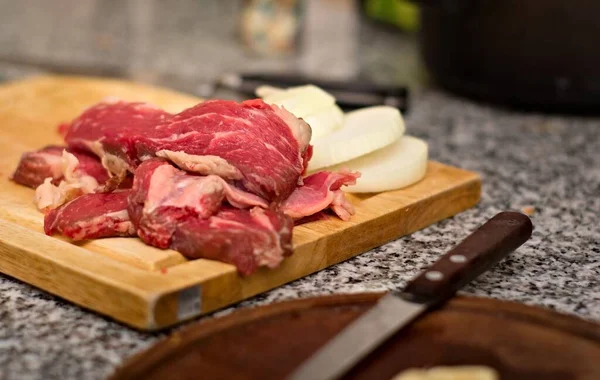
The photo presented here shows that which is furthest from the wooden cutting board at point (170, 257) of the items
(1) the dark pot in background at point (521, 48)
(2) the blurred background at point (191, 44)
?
(2) the blurred background at point (191, 44)

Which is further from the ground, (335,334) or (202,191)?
(202,191)

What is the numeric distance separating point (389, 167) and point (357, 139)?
8 centimetres

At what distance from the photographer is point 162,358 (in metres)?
1.05

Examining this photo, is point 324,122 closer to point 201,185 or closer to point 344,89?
point 201,185

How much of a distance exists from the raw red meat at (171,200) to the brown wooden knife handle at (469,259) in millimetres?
293

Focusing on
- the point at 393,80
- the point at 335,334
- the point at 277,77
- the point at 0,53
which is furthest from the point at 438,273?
the point at 0,53

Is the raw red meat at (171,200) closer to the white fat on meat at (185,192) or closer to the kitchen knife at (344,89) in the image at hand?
→ the white fat on meat at (185,192)

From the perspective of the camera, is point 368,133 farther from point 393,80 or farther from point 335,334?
point 393,80

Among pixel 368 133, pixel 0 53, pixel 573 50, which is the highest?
pixel 573 50

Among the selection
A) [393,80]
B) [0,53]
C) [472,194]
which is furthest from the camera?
[0,53]

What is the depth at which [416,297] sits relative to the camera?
3.78 ft

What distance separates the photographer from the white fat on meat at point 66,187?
4.84ft

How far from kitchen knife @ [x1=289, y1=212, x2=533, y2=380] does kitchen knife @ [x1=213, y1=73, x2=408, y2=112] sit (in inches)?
31.4

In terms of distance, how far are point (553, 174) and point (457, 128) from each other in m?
0.40
